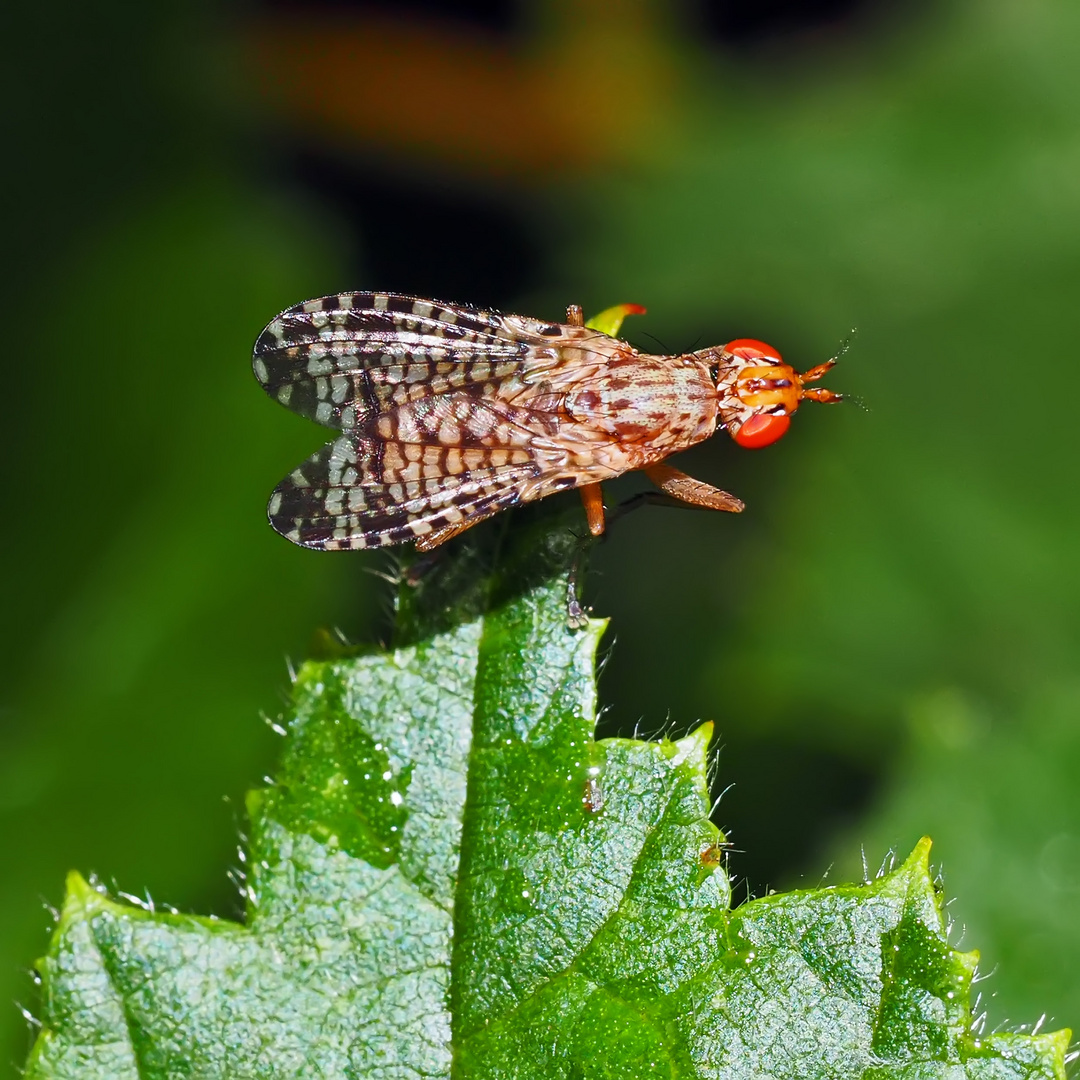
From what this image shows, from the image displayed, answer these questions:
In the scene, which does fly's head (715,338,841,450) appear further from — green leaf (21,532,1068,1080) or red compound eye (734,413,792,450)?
green leaf (21,532,1068,1080)

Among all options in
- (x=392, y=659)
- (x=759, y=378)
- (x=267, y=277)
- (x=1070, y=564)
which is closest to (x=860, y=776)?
(x=1070, y=564)

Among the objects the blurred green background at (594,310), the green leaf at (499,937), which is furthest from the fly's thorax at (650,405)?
the green leaf at (499,937)

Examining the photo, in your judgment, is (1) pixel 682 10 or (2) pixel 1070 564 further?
(1) pixel 682 10

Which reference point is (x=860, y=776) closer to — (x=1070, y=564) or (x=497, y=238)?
(x=1070, y=564)

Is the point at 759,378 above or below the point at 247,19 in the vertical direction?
below

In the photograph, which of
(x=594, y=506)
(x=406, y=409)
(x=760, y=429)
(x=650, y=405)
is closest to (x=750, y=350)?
(x=760, y=429)

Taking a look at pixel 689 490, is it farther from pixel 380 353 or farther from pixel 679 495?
pixel 380 353
